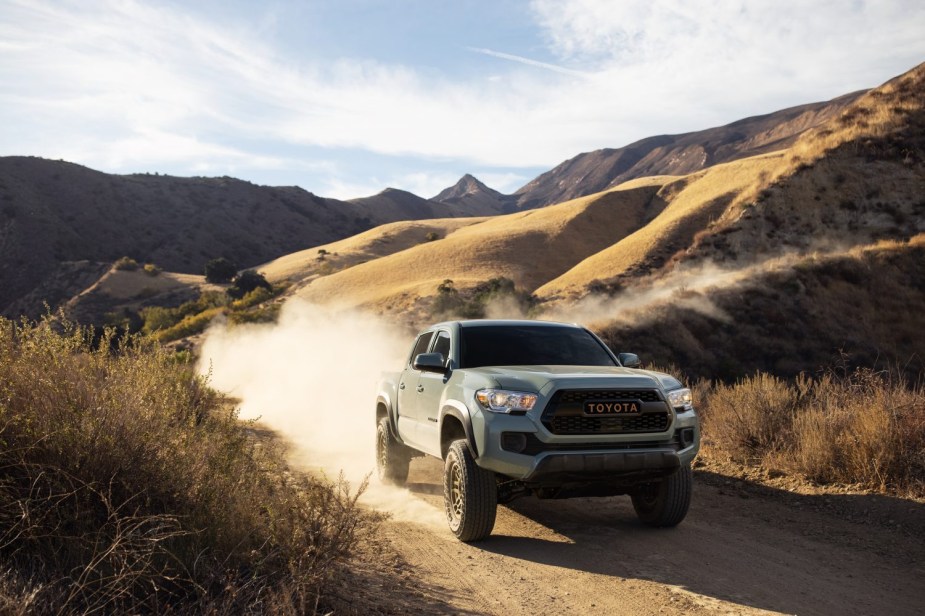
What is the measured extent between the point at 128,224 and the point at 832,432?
99264 millimetres

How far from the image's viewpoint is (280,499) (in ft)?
17.5

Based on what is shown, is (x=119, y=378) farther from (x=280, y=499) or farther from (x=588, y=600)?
(x=588, y=600)

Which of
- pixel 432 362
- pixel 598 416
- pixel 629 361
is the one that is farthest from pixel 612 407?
pixel 432 362

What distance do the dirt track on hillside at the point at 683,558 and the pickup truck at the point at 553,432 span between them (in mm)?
441

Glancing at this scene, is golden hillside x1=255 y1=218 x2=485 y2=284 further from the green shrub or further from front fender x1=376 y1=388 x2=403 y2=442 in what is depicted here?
front fender x1=376 y1=388 x2=403 y2=442

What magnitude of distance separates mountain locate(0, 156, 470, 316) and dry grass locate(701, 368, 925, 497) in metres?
63.8

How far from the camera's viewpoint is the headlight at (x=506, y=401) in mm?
6211

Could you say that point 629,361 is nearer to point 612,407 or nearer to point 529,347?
point 529,347

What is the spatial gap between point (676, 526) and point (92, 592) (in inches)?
209

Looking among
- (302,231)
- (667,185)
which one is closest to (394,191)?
(302,231)

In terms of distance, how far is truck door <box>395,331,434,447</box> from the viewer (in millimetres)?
8312

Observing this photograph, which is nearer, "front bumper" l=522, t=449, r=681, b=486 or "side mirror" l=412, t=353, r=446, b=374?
"front bumper" l=522, t=449, r=681, b=486

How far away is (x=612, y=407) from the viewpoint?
6203mm

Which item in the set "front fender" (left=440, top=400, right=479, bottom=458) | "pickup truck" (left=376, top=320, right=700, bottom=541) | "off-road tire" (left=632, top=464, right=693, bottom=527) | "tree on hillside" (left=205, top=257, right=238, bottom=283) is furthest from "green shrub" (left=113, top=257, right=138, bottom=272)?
"off-road tire" (left=632, top=464, right=693, bottom=527)
